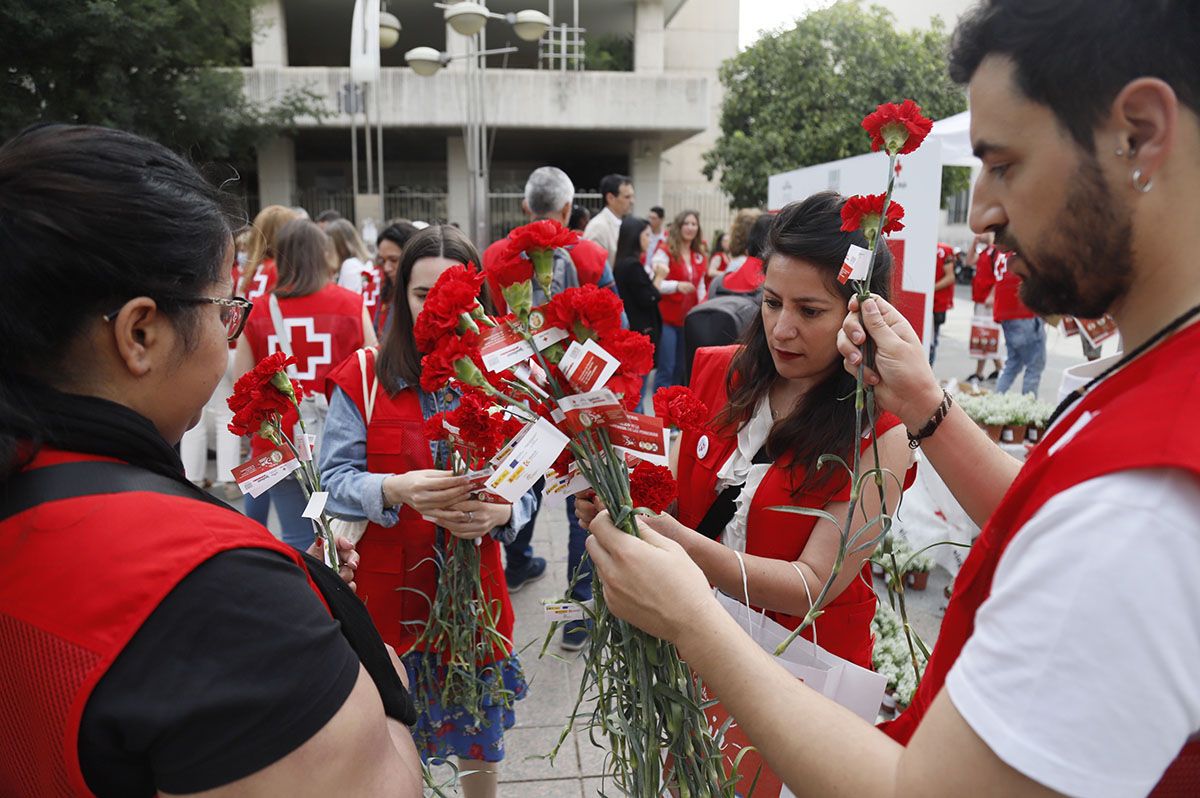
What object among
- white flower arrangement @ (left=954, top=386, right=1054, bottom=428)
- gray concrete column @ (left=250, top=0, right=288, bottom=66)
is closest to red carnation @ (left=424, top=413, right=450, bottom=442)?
white flower arrangement @ (left=954, top=386, right=1054, bottom=428)

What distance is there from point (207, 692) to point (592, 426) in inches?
26.5

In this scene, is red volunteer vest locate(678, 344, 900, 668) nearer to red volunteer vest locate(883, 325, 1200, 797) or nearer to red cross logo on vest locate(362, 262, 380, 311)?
red volunteer vest locate(883, 325, 1200, 797)

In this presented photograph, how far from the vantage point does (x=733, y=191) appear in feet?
69.0

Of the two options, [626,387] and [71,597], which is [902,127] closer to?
[626,387]

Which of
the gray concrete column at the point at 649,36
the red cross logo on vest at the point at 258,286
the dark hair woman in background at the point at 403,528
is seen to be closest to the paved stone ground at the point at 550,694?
the dark hair woman in background at the point at 403,528

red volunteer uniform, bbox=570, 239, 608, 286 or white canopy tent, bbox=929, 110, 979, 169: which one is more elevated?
white canopy tent, bbox=929, 110, 979, 169

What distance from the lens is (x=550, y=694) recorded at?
3.53 m

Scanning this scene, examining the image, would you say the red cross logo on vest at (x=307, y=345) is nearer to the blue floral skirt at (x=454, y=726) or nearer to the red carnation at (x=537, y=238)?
the blue floral skirt at (x=454, y=726)

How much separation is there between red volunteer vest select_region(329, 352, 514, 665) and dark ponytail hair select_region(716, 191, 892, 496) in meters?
0.87

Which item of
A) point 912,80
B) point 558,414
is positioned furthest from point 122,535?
point 912,80

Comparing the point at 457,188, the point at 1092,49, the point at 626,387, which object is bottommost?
the point at 626,387

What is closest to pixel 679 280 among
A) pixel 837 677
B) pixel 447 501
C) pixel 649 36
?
pixel 447 501

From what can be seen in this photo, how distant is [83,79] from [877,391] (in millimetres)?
12378

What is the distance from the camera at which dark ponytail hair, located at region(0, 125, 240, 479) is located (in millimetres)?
928
